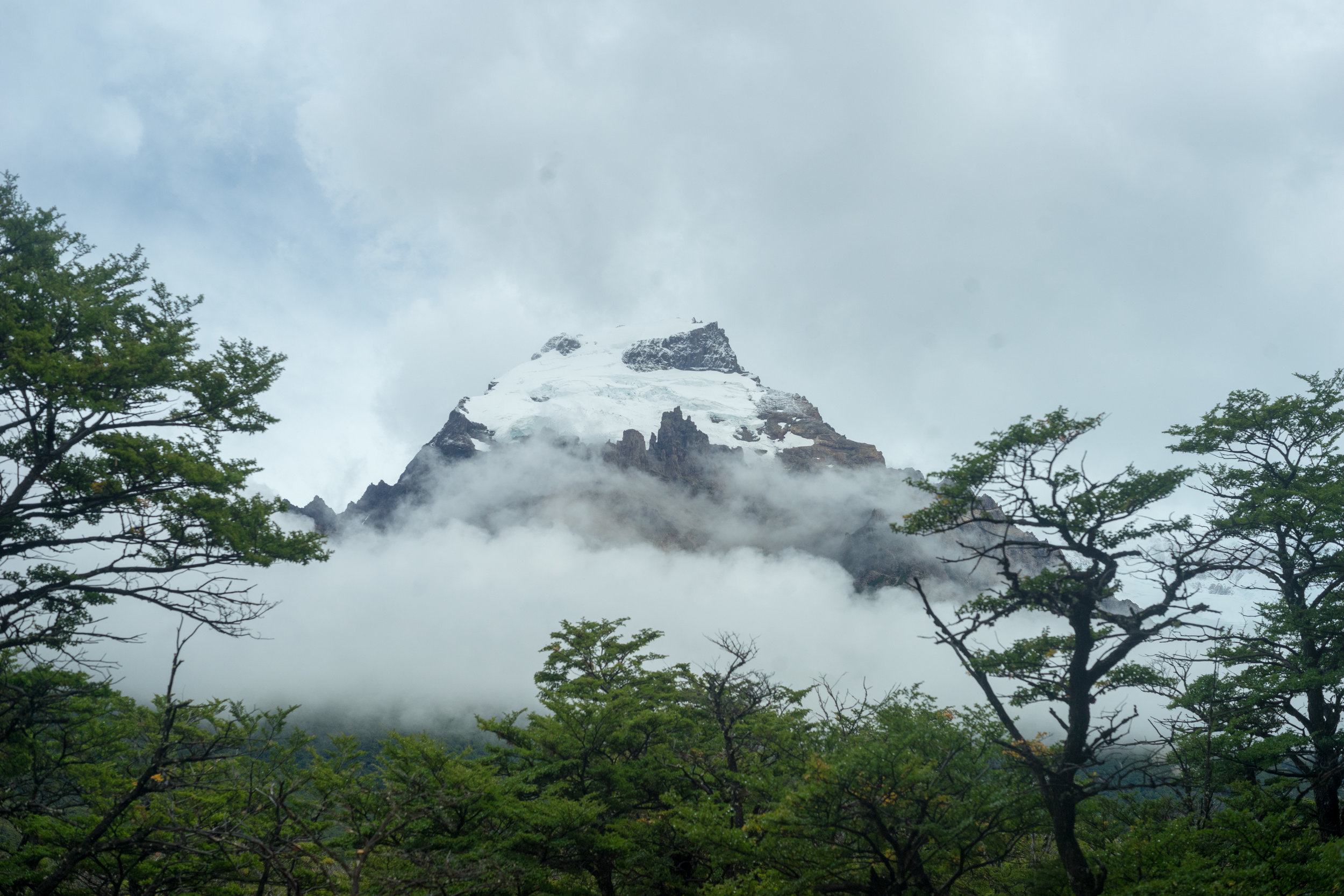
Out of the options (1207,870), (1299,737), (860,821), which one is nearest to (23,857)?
(860,821)

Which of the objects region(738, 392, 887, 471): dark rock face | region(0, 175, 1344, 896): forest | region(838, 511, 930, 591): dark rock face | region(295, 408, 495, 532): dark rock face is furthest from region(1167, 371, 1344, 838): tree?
region(295, 408, 495, 532): dark rock face

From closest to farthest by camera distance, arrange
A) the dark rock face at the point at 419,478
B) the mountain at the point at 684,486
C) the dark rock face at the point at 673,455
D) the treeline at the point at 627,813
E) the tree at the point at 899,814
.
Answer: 1. the treeline at the point at 627,813
2. the tree at the point at 899,814
3. the mountain at the point at 684,486
4. the dark rock face at the point at 673,455
5. the dark rock face at the point at 419,478

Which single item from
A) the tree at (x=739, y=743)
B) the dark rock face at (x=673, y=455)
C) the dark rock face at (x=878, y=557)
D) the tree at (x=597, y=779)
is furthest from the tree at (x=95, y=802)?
the dark rock face at (x=673, y=455)

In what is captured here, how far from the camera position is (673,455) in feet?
547

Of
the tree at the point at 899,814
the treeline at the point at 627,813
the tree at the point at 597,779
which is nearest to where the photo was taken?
the treeline at the point at 627,813

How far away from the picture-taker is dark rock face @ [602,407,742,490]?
166 metres

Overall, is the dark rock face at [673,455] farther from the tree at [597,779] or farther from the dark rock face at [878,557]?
the tree at [597,779]

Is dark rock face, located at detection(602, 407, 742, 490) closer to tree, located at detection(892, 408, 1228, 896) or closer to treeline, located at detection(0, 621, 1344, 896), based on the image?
treeline, located at detection(0, 621, 1344, 896)

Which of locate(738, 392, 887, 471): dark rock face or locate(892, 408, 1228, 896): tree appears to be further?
locate(738, 392, 887, 471): dark rock face

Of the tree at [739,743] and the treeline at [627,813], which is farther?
the tree at [739,743]

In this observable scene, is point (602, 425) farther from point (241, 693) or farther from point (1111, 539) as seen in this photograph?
point (1111, 539)

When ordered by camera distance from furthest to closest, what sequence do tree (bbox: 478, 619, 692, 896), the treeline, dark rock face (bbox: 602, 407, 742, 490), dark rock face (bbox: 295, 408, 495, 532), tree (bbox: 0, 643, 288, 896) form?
1. dark rock face (bbox: 295, 408, 495, 532)
2. dark rock face (bbox: 602, 407, 742, 490)
3. tree (bbox: 478, 619, 692, 896)
4. the treeline
5. tree (bbox: 0, 643, 288, 896)

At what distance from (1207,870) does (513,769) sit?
15.7 metres

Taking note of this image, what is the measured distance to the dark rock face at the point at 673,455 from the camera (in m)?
166
